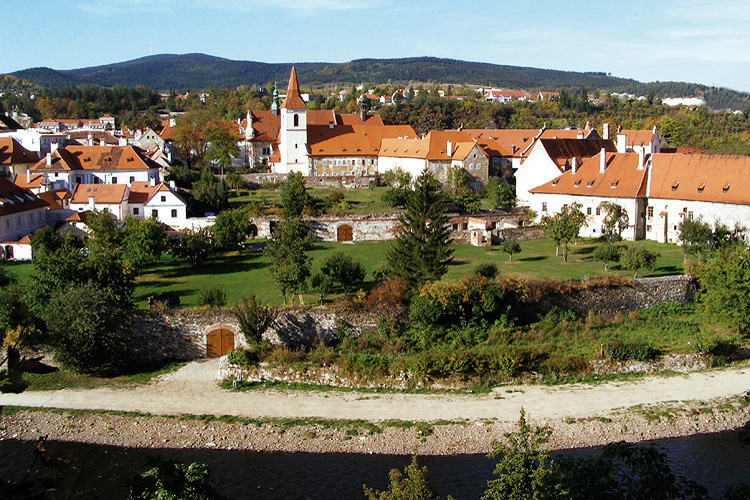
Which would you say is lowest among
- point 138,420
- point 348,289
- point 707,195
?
point 138,420

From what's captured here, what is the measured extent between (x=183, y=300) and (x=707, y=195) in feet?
93.3

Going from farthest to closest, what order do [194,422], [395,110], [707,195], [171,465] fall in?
[395,110], [707,195], [194,422], [171,465]

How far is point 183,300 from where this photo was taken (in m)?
28.4

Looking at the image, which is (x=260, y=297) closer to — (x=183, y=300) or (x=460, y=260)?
(x=183, y=300)

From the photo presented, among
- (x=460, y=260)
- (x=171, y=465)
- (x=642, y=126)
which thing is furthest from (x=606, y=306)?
(x=642, y=126)

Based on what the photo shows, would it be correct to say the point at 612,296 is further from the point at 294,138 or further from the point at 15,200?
the point at 294,138

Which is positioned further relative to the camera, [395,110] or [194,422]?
[395,110]

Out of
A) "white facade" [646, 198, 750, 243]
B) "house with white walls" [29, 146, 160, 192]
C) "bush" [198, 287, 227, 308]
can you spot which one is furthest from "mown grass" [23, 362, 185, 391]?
"house with white walls" [29, 146, 160, 192]

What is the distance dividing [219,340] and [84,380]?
14.9 ft

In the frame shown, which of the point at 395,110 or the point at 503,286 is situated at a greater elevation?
the point at 395,110

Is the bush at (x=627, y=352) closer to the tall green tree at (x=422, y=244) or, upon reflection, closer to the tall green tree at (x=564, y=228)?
the tall green tree at (x=422, y=244)

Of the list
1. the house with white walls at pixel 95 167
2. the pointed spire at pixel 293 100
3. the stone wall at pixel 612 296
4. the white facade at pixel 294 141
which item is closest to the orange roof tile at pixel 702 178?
the stone wall at pixel 612 296

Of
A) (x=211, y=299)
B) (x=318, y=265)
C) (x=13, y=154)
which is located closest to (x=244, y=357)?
(x=211, y=299)

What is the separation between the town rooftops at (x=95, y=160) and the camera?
5241 cm
